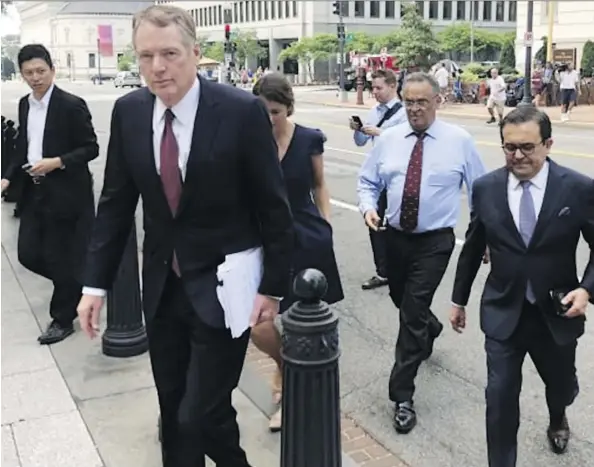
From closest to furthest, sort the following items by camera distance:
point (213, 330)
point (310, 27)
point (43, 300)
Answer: point (213, 330)
point (43, 300)
point (310, 27)

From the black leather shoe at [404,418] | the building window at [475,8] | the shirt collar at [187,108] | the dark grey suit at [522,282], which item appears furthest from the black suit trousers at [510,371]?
the building window at [475,8]

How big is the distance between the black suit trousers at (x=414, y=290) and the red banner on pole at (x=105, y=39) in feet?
409

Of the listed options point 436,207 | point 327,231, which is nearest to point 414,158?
point 436,207

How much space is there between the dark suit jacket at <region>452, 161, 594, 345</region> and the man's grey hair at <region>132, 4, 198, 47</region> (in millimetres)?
1531

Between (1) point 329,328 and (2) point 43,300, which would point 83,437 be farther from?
(2) point 43,300

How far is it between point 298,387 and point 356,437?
1.74 m

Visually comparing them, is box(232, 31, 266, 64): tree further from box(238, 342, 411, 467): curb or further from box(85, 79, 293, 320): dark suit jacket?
box(85, 79, 293, 320): dark suit jacket

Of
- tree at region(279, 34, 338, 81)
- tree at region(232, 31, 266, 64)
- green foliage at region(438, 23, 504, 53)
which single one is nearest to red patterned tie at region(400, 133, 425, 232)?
tree at region(279, 34, 338, 81)

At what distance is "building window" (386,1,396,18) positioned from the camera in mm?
91350

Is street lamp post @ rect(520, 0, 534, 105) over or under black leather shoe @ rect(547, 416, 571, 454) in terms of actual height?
over

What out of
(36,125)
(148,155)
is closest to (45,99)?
(36,125)

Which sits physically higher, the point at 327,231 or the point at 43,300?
the point at 327,231

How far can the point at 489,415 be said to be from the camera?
374 cm

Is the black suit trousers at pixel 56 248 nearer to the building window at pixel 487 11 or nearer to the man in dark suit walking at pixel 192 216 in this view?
the man in dark suit walking at pixel 192 216
